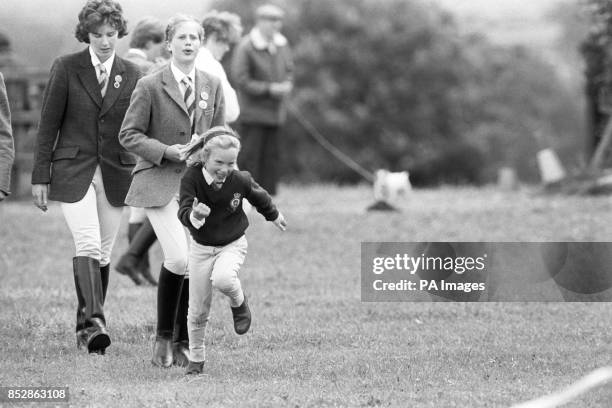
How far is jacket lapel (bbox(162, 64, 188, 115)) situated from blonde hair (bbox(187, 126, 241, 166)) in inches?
21.8

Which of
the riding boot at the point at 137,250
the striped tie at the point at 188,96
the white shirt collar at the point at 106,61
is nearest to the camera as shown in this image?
the striped tie at the point at 188,96

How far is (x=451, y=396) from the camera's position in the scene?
597cm

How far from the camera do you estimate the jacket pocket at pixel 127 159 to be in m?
7.39

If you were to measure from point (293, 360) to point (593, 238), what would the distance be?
19.8 feet

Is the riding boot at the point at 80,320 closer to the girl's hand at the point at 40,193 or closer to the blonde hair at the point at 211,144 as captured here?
the girl's hand at the point at 40,193

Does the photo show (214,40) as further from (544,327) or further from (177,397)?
(177,397)

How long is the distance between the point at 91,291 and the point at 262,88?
276 inches

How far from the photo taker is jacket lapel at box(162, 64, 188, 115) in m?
6.86

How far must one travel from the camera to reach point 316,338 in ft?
→ 25.5

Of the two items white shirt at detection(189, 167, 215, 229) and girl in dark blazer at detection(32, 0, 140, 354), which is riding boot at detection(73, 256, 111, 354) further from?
white shirt at detection(189, 167, 215, 229)

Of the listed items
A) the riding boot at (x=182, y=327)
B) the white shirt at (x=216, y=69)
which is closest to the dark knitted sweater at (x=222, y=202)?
the riding boot at (x=182, y=327)

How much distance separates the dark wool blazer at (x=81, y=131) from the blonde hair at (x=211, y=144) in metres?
1.09

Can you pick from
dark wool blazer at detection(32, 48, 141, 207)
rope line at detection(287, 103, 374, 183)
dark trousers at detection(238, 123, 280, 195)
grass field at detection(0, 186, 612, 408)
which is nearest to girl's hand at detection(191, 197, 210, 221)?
grass field at detection(0, 186, 612, 408)

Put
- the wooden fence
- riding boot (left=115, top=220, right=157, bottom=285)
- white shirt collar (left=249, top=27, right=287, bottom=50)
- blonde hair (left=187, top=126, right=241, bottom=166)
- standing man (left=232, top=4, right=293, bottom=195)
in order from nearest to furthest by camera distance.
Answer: blonde hair (left=187, top=126, right=241, bottom=166) → riding boot (left=115, top=220, right=157, bottom=285) → standing man (left=232, top=4, right=293, bottom=195) → white shirt collar (left=249, top=27, right=287, bottom=50) → the wooden fence
